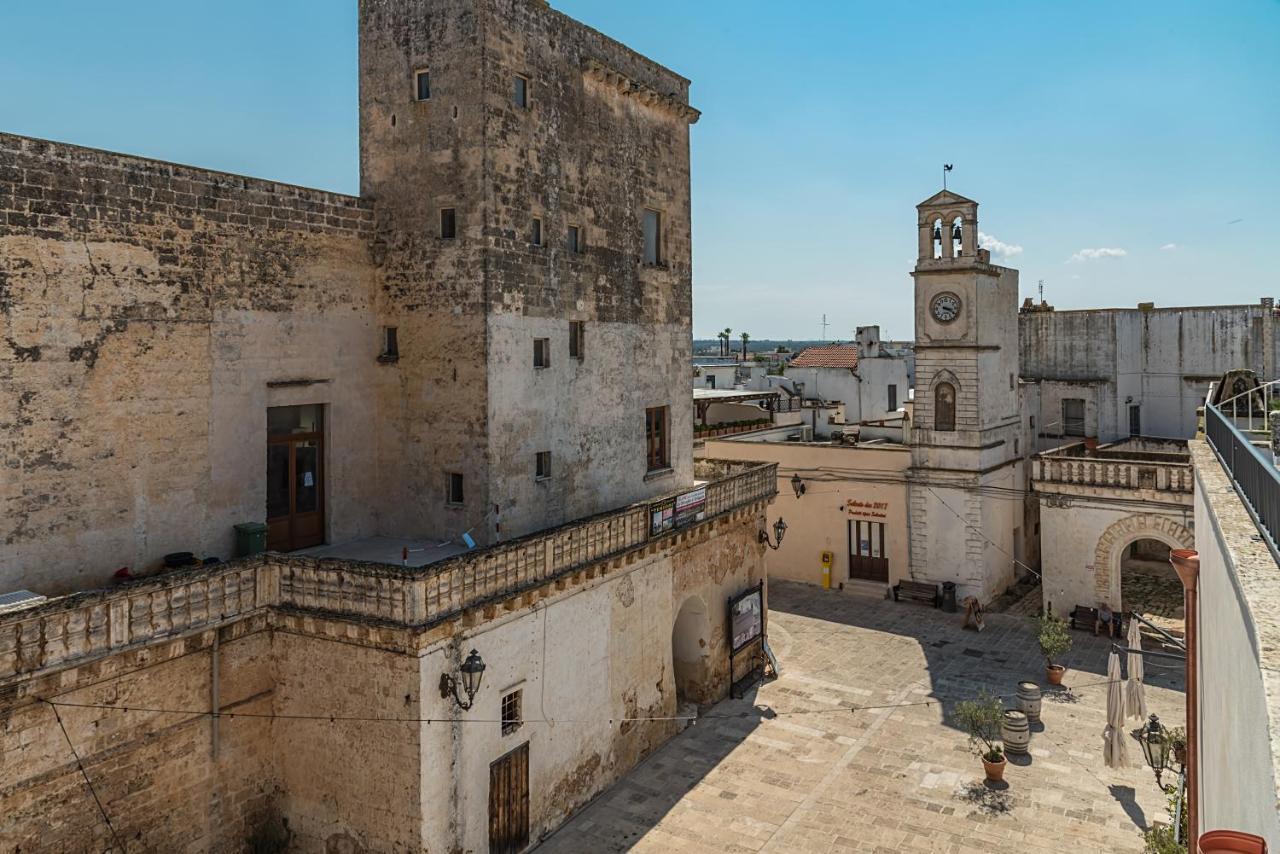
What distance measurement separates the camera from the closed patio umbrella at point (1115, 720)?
1700 cm

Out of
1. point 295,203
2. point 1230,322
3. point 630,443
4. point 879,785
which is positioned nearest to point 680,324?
point 630,443

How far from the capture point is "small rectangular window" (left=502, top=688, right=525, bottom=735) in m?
15.2

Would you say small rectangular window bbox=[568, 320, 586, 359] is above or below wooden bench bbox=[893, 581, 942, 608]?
above

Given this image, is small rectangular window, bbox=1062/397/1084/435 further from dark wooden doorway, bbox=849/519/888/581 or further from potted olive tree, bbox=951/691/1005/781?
potted olive tree, bbox=951/691/1005/781

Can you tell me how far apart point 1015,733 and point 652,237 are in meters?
14.0

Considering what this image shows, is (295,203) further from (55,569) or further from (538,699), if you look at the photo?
(538,699)

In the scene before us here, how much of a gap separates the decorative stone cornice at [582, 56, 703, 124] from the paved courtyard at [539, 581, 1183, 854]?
48.4 ft

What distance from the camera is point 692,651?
21812mm

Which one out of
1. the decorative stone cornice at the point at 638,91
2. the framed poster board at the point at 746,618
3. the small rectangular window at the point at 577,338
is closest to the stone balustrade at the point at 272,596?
the small rectangular window at the point at 577,338

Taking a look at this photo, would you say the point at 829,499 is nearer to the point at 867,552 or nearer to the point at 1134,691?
the point at 867,552

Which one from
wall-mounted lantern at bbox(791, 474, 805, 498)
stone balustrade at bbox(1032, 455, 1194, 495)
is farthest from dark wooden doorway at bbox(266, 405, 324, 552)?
stone balustrade at bbox(1032, 455, 1194, 495)

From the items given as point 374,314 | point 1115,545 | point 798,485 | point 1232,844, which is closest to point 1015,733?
point 1115,545

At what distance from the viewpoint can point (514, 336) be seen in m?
17.6

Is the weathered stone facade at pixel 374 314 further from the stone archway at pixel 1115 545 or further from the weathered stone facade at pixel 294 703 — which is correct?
the stone archway at pixel 1115 545
